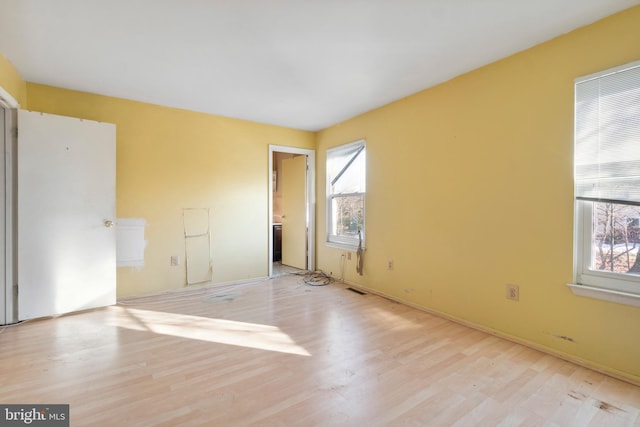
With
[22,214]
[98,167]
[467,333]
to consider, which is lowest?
[467,333]

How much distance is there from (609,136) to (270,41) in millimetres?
2520

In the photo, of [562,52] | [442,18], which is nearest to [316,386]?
[442,18]

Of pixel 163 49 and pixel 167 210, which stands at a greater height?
pixel 163 49

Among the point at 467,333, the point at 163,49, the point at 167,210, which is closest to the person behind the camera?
the point at 163,49

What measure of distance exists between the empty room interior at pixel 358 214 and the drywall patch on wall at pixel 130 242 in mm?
21

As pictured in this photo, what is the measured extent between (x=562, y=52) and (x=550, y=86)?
0.79ft

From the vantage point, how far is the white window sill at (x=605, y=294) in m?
1.89

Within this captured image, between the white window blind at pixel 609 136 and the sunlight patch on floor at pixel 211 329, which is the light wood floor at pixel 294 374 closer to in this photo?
the sunlight patch on floor at pixel 211 329

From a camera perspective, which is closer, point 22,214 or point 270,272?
point 22,214

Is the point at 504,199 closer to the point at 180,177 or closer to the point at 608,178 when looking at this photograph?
the point at 608,178

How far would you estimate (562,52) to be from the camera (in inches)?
87.0

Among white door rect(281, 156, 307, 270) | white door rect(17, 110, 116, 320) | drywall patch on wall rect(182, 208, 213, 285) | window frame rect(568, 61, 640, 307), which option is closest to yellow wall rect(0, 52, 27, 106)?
white door rect(17, 110, 116, 320)

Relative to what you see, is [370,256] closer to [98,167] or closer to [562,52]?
[562,52]

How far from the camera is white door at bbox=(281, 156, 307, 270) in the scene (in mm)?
5188
